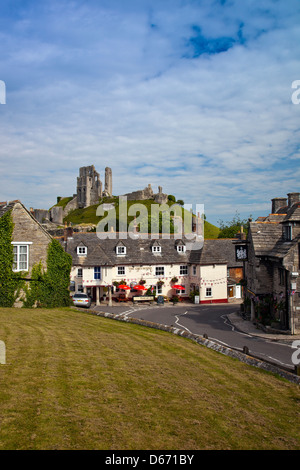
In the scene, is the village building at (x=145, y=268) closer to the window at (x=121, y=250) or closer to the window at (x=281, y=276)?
the window at (x=121, y=250)

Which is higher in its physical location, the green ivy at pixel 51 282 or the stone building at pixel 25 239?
the stone building at pixel 25 239

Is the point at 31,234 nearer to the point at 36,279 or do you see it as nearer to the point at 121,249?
the point at 36,279

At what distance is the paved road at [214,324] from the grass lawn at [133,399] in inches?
119

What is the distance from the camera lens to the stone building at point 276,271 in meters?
26.7

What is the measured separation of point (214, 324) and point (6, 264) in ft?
60.9

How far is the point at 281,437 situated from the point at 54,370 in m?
6.31

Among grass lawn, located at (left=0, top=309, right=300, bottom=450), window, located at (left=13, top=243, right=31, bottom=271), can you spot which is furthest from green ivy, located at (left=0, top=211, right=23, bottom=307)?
grass lawn, located at (left=0, top=309, right=300, bottom=450)

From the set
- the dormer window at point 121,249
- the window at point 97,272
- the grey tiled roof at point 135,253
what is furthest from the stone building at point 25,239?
the dormer window at point 121,249

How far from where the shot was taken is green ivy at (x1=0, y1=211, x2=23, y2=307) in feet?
81.8

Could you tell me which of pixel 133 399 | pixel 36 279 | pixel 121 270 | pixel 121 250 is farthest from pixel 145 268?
pixel 133 399

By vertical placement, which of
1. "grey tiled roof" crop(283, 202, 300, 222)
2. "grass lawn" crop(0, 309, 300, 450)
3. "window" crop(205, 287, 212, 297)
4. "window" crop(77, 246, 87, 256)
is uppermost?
"grey tiled roof" crop(283, 202, 300, 222)

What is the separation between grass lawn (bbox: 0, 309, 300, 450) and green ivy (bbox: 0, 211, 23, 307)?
10.6 meters

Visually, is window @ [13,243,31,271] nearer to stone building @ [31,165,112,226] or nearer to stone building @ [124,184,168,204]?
stone building @ [124,184,168,204]

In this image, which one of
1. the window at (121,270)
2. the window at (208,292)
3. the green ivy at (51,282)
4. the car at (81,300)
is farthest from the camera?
the window at (208,292)
